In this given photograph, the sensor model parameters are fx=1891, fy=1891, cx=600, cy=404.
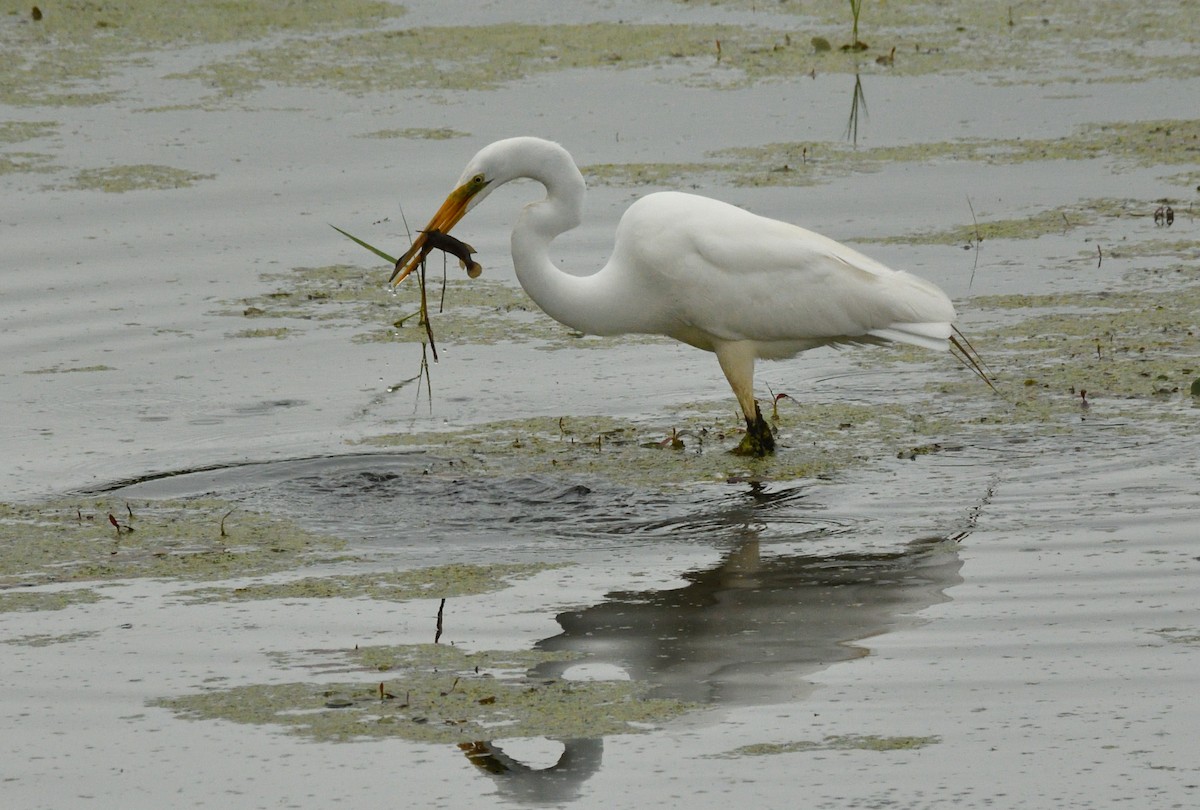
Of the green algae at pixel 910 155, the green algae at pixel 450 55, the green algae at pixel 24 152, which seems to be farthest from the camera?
the green algae at pixel 450 55

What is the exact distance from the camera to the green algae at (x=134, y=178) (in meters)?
9.70

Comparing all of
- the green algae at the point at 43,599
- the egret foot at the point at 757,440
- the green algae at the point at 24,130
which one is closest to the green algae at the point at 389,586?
the green algae at the point at 43,599

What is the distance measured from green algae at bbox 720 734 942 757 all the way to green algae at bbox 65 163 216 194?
6.48 m

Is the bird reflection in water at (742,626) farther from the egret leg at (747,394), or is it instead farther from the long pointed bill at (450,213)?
the long pointed bill at (450,213)

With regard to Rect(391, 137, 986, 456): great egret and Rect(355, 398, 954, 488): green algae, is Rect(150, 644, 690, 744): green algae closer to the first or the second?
Rect(355, 398, 954, 488): green algae

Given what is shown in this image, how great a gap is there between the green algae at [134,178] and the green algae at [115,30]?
1.43 metres

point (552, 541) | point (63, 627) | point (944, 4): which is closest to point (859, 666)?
point (552, 541)

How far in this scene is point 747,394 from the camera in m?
6.45

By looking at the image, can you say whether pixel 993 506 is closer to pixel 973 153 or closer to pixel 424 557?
pixel 424 557

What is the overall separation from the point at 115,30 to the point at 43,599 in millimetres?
8418

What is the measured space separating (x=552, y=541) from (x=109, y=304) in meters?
3.43

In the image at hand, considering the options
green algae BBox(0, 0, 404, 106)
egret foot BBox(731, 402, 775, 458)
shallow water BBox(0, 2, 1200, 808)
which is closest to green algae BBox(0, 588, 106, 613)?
shallow water BBox(0, 2, 1200, 808)

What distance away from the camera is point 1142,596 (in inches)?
196

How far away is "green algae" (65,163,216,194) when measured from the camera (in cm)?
970
